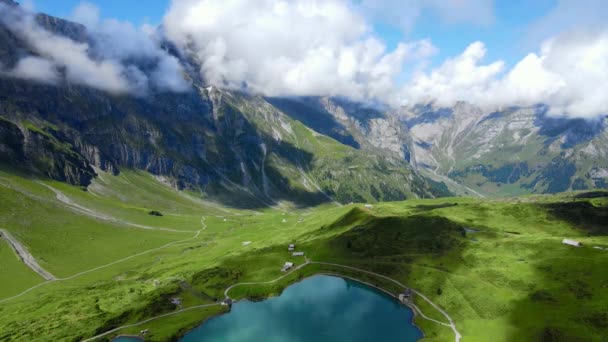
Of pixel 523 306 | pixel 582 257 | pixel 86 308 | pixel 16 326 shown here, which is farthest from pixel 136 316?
pixel 582 257

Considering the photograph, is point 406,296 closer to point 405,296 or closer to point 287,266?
point 405,296

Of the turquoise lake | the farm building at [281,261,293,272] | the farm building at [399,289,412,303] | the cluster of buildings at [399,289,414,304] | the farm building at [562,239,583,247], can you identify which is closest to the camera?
the turquoise lake

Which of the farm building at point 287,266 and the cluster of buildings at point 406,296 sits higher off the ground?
the farm building at point 287,266

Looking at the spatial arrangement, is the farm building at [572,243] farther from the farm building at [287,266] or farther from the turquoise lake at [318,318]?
the farm building at [287,266]

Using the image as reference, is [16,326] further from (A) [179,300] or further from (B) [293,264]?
(B) [293,264]

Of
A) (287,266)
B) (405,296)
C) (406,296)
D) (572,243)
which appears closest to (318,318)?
(405,296)

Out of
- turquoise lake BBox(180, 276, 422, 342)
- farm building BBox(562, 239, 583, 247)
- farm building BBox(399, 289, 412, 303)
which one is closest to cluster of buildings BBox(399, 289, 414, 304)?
farm building BBox(399, 289, 412, 303)

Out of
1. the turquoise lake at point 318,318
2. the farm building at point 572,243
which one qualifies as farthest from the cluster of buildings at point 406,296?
the farm building at point 572,243

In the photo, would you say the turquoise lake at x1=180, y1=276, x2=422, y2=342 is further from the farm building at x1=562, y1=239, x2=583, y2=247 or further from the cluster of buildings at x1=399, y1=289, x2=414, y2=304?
the farm building at x1=562, y1=239, x2=583, y2=247
